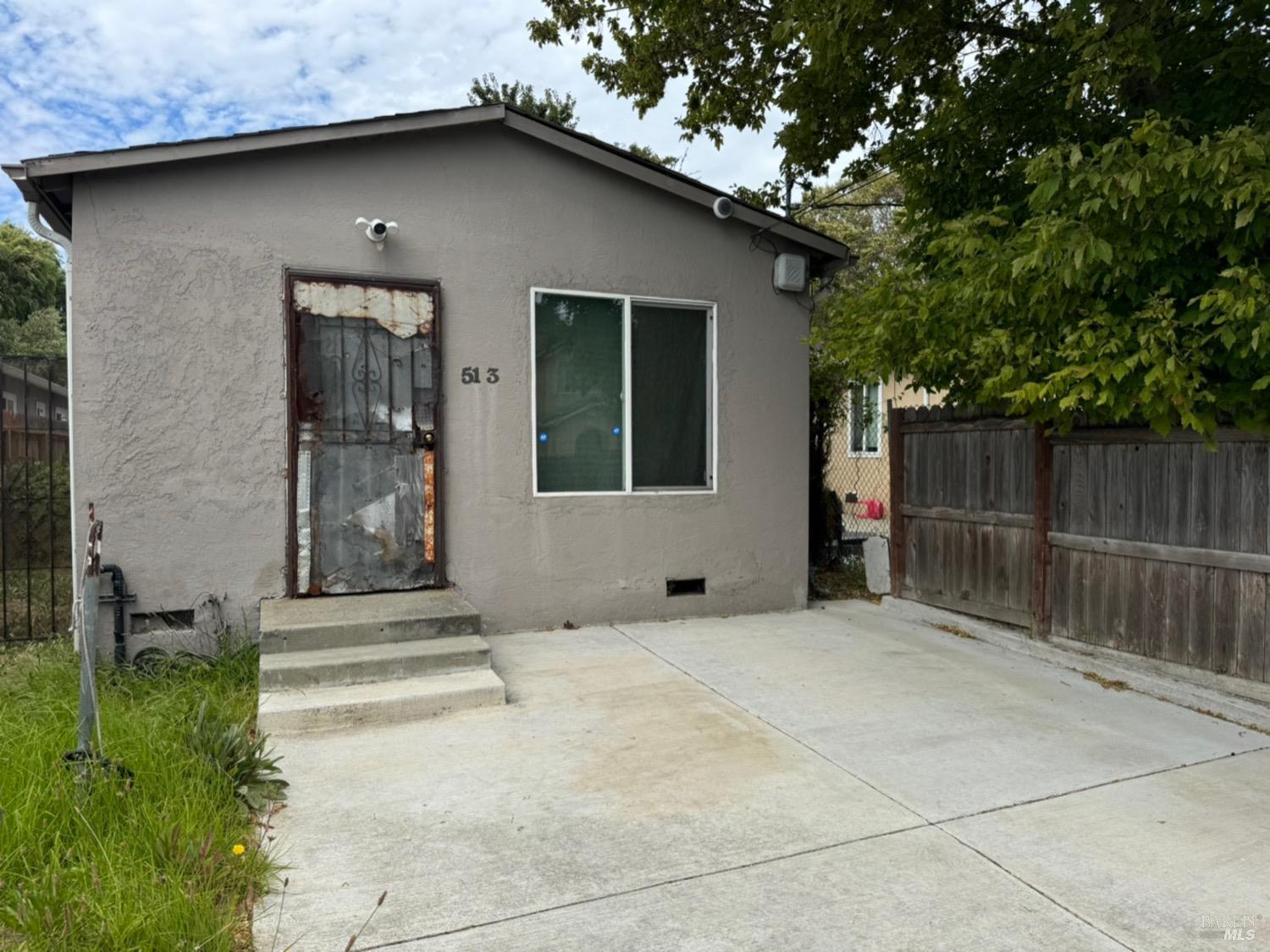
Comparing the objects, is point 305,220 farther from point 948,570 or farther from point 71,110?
point 71,110

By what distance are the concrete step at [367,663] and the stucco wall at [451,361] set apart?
1.02 metres

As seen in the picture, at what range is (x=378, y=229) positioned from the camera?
5004 mm

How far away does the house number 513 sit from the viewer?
5340 millimetres

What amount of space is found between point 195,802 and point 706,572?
4102 millimetres

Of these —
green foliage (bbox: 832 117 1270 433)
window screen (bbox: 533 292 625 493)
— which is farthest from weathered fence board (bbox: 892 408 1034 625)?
window screen (bbox: 533 292 625 493)

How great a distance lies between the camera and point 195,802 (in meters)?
2.62

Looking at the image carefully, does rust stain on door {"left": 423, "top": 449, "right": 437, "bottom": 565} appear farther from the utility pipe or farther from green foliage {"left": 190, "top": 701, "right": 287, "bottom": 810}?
green foliage {"left": 190, "top": 701, "right": 287, "bottom": 810}

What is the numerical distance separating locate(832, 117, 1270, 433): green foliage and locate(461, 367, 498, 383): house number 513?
3.00 metres

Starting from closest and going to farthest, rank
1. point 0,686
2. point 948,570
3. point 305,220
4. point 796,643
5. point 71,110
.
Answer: point 0,686 → point 305,220 → point 796,643 → point 948,570 → point 71,110

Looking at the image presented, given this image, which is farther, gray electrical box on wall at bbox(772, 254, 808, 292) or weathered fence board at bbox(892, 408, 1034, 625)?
gray electrical box on wall at bbox(772, 254, 808, 292)

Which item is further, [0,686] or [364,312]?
[364,312]

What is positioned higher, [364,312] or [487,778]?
[364,312]

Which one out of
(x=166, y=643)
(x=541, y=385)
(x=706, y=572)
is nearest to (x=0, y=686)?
(x=166, y=643)

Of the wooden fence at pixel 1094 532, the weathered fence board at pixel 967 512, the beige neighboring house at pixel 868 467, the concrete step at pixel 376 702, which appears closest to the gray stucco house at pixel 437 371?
the weathered fence board at pixel 967 512
